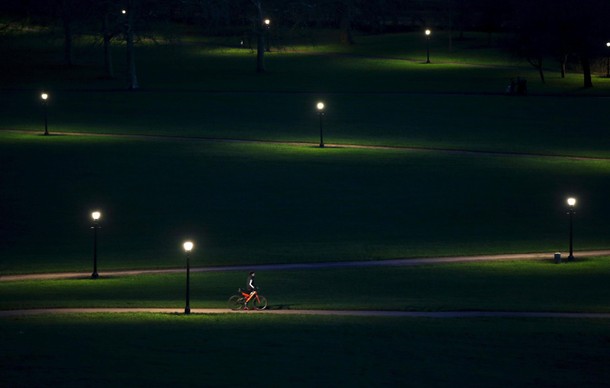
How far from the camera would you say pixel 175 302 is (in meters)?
34.1

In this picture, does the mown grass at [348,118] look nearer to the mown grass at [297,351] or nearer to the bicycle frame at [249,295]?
the bicycle frame at [249,295]

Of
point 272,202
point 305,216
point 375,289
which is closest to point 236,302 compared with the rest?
point 375,289

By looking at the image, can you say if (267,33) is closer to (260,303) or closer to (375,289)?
(375,289)

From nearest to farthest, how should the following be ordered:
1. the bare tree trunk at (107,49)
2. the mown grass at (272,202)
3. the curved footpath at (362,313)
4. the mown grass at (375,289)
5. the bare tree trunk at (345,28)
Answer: the curved footpath at (362,313), the mown grass at (375,289), the mown grass at (272,202), the bare tree trunk at (107,49), the bare tree trunk at (345,28)

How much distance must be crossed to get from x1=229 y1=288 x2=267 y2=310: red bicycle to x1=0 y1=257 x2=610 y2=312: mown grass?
16.0 inches

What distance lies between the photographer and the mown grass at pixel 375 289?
33594 millimetres

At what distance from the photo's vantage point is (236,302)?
109ft

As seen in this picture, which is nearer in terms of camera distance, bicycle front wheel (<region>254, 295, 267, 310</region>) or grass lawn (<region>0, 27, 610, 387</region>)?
grass lawn (<region>0, 27, 610, 387</region>)

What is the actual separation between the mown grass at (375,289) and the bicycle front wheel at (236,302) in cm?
30

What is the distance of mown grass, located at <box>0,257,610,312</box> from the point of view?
1323 inches

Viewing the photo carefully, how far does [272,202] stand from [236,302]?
72.2ft

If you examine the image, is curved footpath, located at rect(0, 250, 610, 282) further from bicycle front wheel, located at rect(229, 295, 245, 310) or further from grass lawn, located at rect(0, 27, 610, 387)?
bicycle front wheel, located at rect(229, 295, 245, 310)

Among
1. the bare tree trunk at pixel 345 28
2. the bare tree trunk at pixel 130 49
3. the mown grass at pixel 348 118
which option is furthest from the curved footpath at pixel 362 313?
the bare tree trunk at pixel 345 28

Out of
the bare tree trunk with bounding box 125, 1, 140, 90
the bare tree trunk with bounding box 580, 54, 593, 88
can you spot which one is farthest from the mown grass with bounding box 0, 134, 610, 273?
the bare tree trunk with bounding box 580, 54, 593, 88
